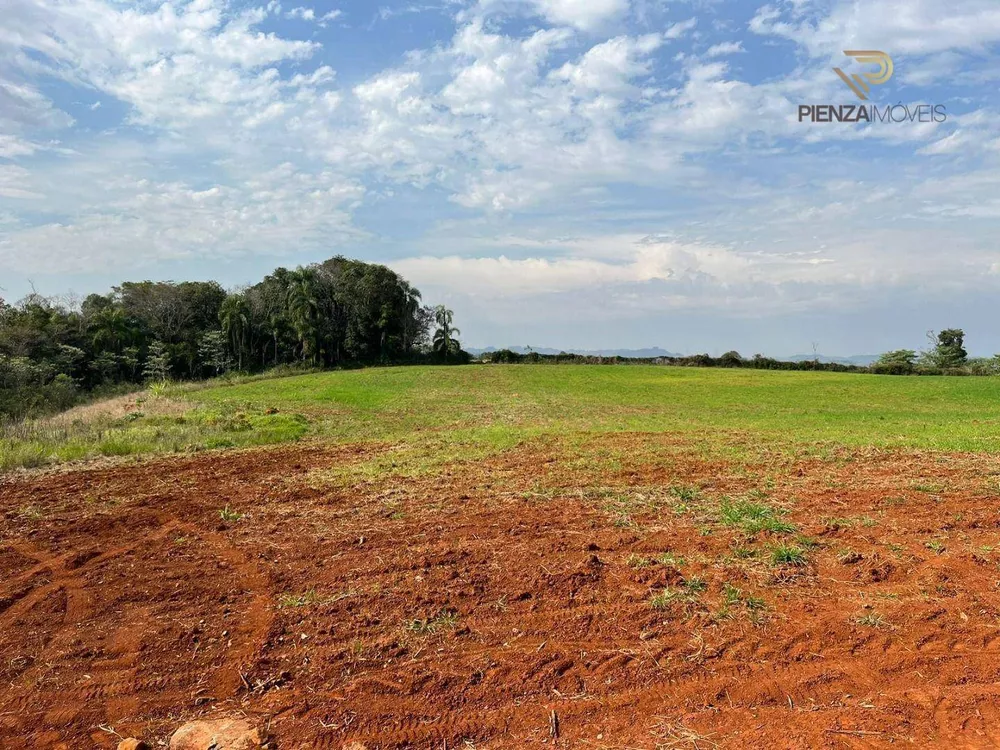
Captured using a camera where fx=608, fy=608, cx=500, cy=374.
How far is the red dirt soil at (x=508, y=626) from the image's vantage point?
394 centimetres

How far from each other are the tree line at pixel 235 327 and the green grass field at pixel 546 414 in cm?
1421

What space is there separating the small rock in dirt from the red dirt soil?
0.40 ft

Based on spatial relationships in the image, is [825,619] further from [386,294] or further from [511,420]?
[386,294]

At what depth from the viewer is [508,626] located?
5203 millimetres

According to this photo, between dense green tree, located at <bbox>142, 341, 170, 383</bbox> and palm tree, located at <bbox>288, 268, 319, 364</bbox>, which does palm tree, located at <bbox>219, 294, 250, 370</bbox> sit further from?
dense green tree, located at <bbox>142, 341, 170, 383</bbox>

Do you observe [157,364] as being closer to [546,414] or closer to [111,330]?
[111,330]

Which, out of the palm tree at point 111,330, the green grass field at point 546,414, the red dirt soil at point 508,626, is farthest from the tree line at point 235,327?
the red dirt soil at point 508,626

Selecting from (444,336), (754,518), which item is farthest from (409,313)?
(754,518)

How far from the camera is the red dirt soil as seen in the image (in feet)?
12.9

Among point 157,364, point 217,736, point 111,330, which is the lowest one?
point 217,736

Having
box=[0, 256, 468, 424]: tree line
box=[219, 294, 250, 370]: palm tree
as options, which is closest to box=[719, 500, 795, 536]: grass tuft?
box=[0, 256, 468, 424]: tree line

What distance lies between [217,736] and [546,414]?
878 inches

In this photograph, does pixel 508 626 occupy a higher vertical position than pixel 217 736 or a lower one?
higher

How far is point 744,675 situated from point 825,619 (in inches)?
47.6
